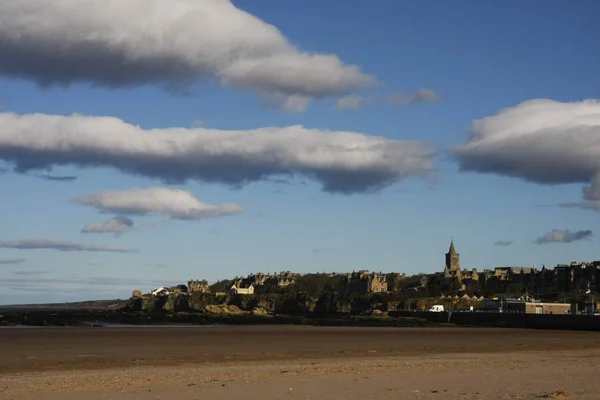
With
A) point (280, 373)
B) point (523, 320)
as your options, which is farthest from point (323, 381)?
point (523, 320)

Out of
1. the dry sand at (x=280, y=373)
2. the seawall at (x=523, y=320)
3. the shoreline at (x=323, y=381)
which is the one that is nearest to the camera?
the shoreline at (x=323, y=381)

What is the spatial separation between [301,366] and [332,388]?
7.79 m

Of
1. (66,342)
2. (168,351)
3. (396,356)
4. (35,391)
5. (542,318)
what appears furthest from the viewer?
(542,318)

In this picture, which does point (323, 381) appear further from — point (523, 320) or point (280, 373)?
point (523, 320)

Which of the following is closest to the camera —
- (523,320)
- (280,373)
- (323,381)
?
(323,381)

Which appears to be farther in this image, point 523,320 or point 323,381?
point 523,320

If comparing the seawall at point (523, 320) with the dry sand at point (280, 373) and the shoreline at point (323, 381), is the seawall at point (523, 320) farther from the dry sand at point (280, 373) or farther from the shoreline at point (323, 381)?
the shoreline at point (323, 381)

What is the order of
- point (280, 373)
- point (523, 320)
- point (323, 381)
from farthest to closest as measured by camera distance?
1. point (523, 320)
2. point (280, 373)
3. point (323, 381)

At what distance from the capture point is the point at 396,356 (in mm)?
Answer: 35094


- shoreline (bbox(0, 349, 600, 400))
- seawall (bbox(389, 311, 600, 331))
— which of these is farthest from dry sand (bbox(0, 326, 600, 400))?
seawall (bbox(389, 311, 600, 331))

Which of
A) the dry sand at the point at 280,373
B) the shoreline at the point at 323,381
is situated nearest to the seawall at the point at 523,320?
the dry sand at the point at 280,373

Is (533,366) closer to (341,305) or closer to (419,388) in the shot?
(419,388)

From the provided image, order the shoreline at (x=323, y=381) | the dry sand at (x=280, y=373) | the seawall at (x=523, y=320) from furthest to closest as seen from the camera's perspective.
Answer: the seawall at (x=523, y=320), the dry sand at (x=280, y=373), the shoreline at (x=323, y=381)

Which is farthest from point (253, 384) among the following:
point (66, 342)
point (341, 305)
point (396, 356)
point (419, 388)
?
point (341, 305)
